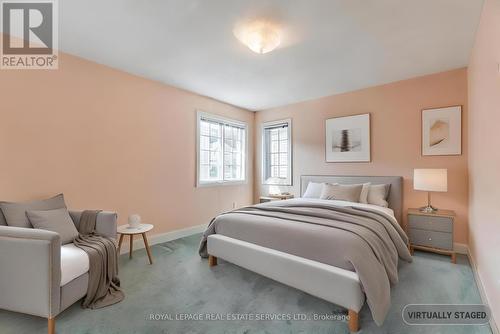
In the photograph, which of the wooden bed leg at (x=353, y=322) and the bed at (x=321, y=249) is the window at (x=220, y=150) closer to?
the bed at (x=321, y=249)

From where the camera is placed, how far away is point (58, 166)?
103 inches

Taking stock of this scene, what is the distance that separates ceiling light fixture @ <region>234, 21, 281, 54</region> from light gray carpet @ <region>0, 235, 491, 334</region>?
235cm

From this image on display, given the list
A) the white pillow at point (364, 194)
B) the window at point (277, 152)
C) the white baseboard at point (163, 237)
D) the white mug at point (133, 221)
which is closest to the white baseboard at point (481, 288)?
the white pillow at point (364, 194)

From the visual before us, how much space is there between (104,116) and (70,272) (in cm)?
196

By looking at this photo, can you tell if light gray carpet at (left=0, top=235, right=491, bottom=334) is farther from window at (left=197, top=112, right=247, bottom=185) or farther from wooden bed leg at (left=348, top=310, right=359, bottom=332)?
window at (left=197, top=112, right=247, bottom=185)

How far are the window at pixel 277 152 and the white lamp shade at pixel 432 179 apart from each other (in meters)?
2.20

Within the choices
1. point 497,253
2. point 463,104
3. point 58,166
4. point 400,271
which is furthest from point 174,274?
→ point 463,104

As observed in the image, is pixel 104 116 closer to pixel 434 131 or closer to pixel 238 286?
pixel 238 286

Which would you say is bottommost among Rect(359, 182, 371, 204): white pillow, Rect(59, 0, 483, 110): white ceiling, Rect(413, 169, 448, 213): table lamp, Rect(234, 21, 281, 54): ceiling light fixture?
Rect(359, 182, 371, 204): white pillow

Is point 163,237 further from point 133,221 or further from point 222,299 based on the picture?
point 222,299

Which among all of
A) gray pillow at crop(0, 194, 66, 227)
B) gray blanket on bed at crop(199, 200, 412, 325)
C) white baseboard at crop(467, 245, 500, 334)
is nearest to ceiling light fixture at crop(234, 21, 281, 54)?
gray blanket on bed at crop(199, 200, 412, 325)

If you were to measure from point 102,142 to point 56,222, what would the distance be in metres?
1.18

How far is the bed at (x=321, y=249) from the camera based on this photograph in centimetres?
168

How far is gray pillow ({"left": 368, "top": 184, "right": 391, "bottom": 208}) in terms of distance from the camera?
11.0ft
